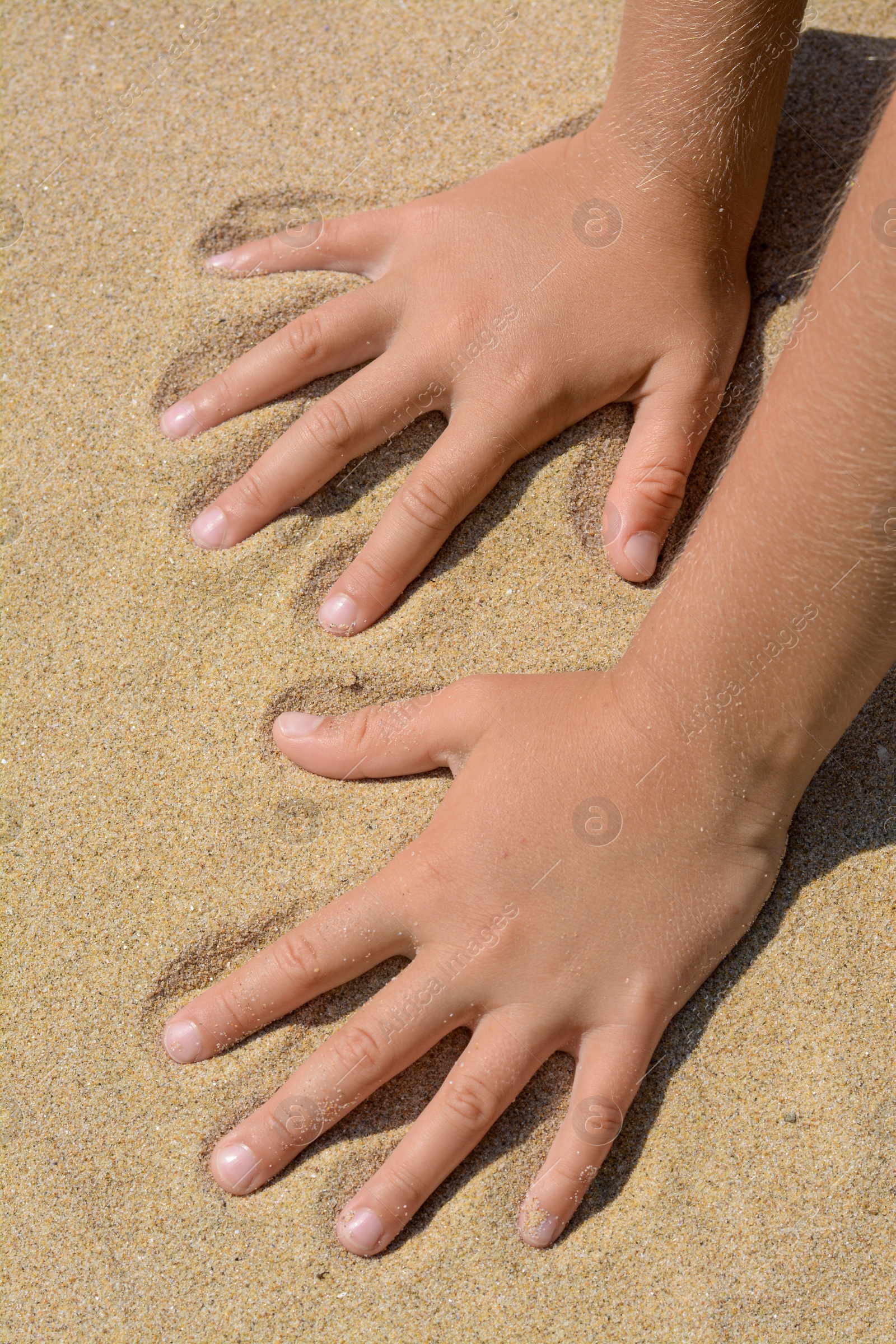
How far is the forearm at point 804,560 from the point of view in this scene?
0.98m

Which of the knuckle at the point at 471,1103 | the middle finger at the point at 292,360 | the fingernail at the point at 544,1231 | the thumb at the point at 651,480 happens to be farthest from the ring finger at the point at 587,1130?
the middle finger at the point at 292,360

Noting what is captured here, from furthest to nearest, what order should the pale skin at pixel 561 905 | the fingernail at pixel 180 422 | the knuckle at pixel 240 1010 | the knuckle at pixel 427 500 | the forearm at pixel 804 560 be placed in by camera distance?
1. the fingernail at pixel 180 422
2. the knuckle at pixel 427 500
3. the knuckle at pixel 240 1010
4. the pale skin at pixel 561 905
5. the forearm at pixel 804 560

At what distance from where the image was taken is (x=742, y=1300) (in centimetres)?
132

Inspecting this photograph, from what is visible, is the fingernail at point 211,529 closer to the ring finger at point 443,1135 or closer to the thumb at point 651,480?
the thumb at point 651,480

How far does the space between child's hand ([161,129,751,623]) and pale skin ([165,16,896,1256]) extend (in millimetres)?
321

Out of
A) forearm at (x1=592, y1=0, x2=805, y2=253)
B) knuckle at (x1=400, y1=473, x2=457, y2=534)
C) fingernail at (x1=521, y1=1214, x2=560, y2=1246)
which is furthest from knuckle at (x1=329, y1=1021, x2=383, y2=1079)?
forearm at (x1=592, y1=0, x2=805, y2=253)

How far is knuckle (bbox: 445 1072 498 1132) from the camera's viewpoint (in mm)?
1339

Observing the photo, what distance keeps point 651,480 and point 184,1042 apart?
3.86 feet

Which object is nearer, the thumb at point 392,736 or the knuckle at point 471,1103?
the knuckle at point 471,1103

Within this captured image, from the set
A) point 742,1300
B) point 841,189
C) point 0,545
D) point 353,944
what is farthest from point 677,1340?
point 841,189

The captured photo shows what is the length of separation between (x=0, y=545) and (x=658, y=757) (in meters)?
1.21

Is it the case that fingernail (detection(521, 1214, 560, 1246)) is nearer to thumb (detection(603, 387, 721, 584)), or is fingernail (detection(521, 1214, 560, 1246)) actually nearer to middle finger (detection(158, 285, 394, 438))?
thumb (detection(603, 387, 721, 584))

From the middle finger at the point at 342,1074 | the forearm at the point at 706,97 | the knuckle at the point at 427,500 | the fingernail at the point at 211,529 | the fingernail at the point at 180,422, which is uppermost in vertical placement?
the forearm at the point at 706,97

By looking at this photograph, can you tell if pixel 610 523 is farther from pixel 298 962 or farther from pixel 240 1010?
pixel 240 1010
